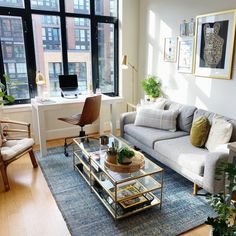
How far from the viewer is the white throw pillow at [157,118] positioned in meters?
3.26

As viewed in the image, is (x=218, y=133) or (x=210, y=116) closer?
(x=218, y=133)

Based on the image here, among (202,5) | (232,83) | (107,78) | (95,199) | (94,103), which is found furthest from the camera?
(107,78)

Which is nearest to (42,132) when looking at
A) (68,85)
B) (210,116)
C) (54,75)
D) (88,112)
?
(88,112)

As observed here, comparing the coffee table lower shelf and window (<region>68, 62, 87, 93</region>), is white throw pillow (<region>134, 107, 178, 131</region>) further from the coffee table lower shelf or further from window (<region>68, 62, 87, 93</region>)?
window (<region>68, 62, 87, 93</region>)

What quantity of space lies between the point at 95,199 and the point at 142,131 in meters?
1.19

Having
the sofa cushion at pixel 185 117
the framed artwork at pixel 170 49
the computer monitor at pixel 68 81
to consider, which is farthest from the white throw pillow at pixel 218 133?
the computer monitor at pixel 68 81

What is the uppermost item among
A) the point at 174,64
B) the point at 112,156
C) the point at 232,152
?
the point at 174,64

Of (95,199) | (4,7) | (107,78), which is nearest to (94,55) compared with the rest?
(107,78)

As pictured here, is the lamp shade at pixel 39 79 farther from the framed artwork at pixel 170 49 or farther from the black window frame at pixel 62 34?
the framed artwork at pixel 170 49

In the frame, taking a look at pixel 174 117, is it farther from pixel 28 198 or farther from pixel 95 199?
pixel 28 198

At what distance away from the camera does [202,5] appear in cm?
308

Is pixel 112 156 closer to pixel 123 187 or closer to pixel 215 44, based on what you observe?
pixel 123 187

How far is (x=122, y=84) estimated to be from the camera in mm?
4547

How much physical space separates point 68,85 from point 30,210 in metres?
2.19
